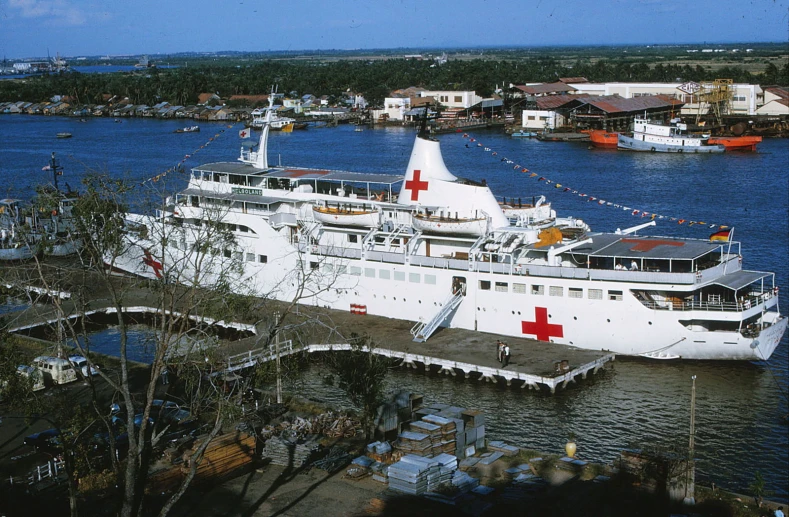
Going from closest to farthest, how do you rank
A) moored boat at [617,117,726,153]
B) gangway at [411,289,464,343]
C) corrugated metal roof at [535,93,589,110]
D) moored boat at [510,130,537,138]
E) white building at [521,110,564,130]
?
gangway at [411,289,464,343], moored boat at [617,117,726,153], moored boat at [510,130,537,138], white building at [521,110,564,130], corrugated metal roof at [535,93,589,110]

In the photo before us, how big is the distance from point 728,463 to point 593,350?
5.78 metres

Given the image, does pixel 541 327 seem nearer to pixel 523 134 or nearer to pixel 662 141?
pixel 662 141

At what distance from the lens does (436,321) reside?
24.8 m

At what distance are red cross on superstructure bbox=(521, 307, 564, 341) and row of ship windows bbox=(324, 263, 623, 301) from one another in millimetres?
508

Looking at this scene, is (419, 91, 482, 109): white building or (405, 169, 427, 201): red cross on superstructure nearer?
(405, 169, 427, 201): red cross on superstructure

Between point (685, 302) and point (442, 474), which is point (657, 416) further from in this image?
point (442, 474)

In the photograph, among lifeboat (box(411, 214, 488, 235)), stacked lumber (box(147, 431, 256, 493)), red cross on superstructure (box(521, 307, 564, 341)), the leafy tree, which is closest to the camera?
stacked lumber (box(147, 431, 256, 493))

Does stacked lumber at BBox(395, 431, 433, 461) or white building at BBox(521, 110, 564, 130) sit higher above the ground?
white building at BBox(521, 110, 564, 130)

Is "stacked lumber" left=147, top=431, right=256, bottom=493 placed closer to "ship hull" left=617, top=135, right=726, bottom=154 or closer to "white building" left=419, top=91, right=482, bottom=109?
"ship hull" left=617, top=135, right=726, bottom=154

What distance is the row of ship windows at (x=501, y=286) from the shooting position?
78.5 feet

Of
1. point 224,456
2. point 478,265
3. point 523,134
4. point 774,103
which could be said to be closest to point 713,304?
point 478,265

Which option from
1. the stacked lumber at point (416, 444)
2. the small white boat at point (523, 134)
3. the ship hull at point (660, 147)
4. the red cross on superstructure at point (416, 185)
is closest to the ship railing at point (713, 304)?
the red cross on superstructure at point (416, 185)

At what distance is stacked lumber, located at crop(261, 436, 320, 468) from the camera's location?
16172 millimetres

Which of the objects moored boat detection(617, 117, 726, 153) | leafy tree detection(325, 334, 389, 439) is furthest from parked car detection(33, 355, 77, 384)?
moored boat detection(617, 117, 726, 153)
